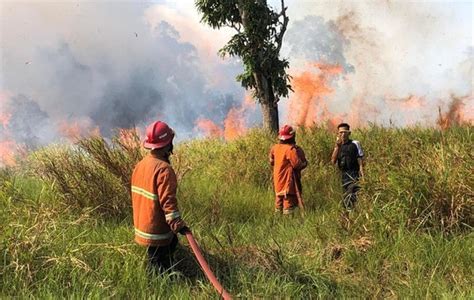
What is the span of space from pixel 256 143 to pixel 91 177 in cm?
555

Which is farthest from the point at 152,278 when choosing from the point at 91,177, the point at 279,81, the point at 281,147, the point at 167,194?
the point at 279,81

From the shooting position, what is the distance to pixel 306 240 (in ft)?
16.6

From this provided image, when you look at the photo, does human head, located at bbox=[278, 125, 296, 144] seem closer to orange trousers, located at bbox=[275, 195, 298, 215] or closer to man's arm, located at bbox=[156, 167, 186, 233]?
orange trousers, located at bbox=[275, 195, 298, 215]

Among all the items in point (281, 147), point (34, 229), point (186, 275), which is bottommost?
point (186, 275)

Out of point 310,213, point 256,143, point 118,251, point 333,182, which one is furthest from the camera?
point 256,143

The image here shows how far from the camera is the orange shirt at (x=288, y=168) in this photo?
691cm

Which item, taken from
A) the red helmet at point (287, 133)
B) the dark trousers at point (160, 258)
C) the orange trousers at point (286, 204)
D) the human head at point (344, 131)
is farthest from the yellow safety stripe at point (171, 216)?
the human head at point (344, 131)

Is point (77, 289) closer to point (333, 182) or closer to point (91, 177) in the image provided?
point (91, 177)

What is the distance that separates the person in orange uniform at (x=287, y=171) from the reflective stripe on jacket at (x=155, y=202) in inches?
124

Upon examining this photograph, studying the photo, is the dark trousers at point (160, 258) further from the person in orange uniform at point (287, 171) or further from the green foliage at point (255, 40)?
the green foliage at point (255, 40)

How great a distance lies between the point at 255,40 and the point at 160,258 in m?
10.0

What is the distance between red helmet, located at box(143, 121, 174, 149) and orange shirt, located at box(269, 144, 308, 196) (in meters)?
3.25

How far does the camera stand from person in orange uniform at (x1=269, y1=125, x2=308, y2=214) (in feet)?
22.7

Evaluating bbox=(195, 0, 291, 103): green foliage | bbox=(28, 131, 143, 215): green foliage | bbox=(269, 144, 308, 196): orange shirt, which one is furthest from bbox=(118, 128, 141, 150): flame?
bbox=(195, 0, 291, 103): green foliage
